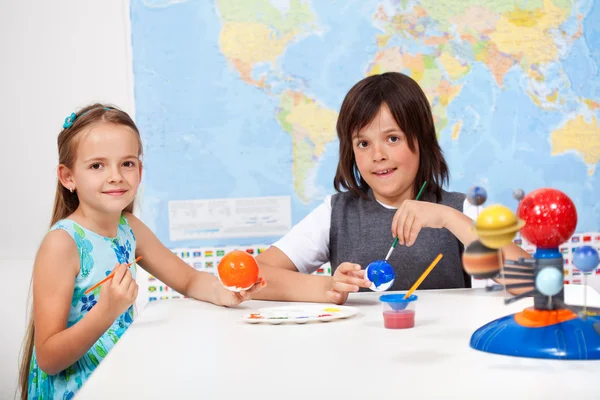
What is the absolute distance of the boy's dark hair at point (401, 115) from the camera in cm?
171

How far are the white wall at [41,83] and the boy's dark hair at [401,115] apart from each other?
3.78 ft

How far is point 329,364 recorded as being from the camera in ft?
2.92

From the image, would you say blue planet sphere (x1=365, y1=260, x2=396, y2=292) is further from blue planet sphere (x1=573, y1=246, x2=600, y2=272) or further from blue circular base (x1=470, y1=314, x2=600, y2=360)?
blue planet sphere (x1=573, y1=246, x2=600, y2=272)

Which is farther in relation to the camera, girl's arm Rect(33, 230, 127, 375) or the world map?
the world map

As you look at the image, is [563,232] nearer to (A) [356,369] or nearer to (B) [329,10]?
(A) [356,369]

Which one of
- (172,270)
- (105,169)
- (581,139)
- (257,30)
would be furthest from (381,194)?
(581,139)

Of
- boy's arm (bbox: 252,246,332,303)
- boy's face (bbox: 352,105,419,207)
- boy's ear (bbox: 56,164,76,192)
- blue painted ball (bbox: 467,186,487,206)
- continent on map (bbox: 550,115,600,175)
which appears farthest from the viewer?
continent on map (bbox: 550,115,600,175)

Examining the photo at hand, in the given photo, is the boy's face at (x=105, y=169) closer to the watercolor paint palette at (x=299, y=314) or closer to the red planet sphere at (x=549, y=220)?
the watercolor paint palette at (x=299, y=314)

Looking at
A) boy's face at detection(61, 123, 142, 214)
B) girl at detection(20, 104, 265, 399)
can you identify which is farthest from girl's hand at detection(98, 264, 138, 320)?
boy's face at detection(61, 123, 142, 214)

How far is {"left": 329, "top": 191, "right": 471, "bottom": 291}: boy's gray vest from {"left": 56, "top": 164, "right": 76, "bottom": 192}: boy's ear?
0.68 meters

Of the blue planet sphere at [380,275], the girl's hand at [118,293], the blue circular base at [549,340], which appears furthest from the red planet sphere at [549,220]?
the girl's hand at [118,293]

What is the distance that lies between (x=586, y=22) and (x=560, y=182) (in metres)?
0.62

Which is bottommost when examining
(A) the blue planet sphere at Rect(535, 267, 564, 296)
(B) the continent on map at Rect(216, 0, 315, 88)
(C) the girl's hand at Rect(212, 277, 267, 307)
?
(C) the girl's hand at Rect(212, 277, 267, 307)

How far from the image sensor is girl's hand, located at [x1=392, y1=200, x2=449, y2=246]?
4.37 feet
